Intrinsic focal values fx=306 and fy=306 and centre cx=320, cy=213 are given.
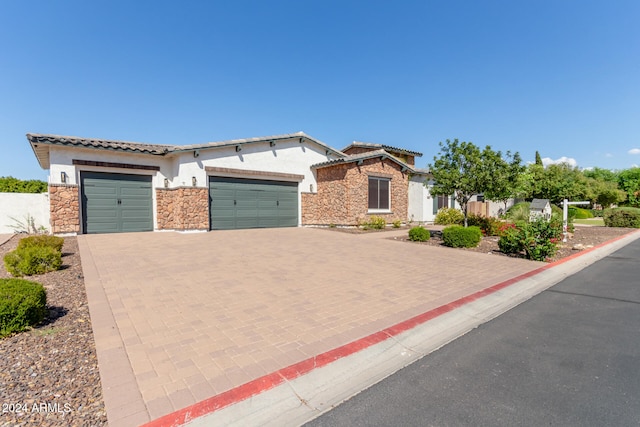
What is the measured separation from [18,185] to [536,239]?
99.5 feet

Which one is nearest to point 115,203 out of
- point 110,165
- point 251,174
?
point 110,165

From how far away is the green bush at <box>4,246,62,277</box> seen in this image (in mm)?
6453

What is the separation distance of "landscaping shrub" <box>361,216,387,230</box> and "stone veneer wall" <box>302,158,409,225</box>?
341 mm

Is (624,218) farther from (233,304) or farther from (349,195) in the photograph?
(233,304)

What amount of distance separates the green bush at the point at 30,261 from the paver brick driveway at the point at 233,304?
70cm

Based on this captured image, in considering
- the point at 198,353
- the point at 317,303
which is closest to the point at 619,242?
the point at 317,303

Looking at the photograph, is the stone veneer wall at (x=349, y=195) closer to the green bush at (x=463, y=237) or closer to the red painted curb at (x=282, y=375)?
the green bush at (x=463, y=237)

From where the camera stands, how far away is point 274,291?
224 inches

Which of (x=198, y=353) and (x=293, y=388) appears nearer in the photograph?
(x=293, y=388)

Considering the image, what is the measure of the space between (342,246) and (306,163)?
8.84 m

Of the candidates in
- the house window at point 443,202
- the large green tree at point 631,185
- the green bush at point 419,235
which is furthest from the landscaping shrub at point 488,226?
the large green tree at point 631,185

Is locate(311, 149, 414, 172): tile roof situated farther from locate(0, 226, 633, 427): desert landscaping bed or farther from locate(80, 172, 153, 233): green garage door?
locate(0, 226, 633, 427): desert landscaping bed

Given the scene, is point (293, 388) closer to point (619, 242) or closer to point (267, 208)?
point (267, 208)

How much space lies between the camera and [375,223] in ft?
57.3
